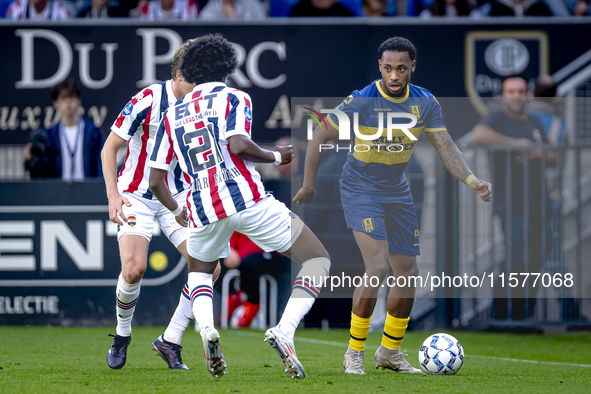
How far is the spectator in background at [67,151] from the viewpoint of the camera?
902 cm

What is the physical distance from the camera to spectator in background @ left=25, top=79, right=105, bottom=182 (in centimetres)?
902

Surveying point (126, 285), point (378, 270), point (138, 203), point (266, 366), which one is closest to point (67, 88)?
point (138, 203)

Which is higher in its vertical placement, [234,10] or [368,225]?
[234,10]

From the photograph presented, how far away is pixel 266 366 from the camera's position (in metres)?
5.63

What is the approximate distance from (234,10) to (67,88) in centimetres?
258

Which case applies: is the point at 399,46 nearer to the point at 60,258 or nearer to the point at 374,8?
the point at 60,258

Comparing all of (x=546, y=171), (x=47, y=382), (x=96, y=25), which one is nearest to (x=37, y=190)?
(x=96, y=25)

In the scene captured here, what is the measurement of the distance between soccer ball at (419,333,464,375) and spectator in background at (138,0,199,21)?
6.82 metres

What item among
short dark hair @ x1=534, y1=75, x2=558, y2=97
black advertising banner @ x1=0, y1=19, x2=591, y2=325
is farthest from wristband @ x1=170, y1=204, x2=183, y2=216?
short dark hair @ x1=534, y1=75, x2=558, y2=97

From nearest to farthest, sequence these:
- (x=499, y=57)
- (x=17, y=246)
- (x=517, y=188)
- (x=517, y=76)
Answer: (x=517, y=188)
(x=17, y=246)
(x=517, y=76)
(x=499, y=57)

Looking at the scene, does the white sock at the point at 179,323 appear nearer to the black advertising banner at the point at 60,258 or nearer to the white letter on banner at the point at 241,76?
the black advertising banner at the point at 60,258

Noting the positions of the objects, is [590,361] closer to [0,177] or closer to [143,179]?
[143,179]

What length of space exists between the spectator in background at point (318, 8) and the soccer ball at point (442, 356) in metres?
6.04

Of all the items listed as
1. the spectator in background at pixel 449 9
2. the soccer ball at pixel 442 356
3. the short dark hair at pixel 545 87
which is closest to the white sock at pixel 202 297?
the soccer ball at pixel 442 356
